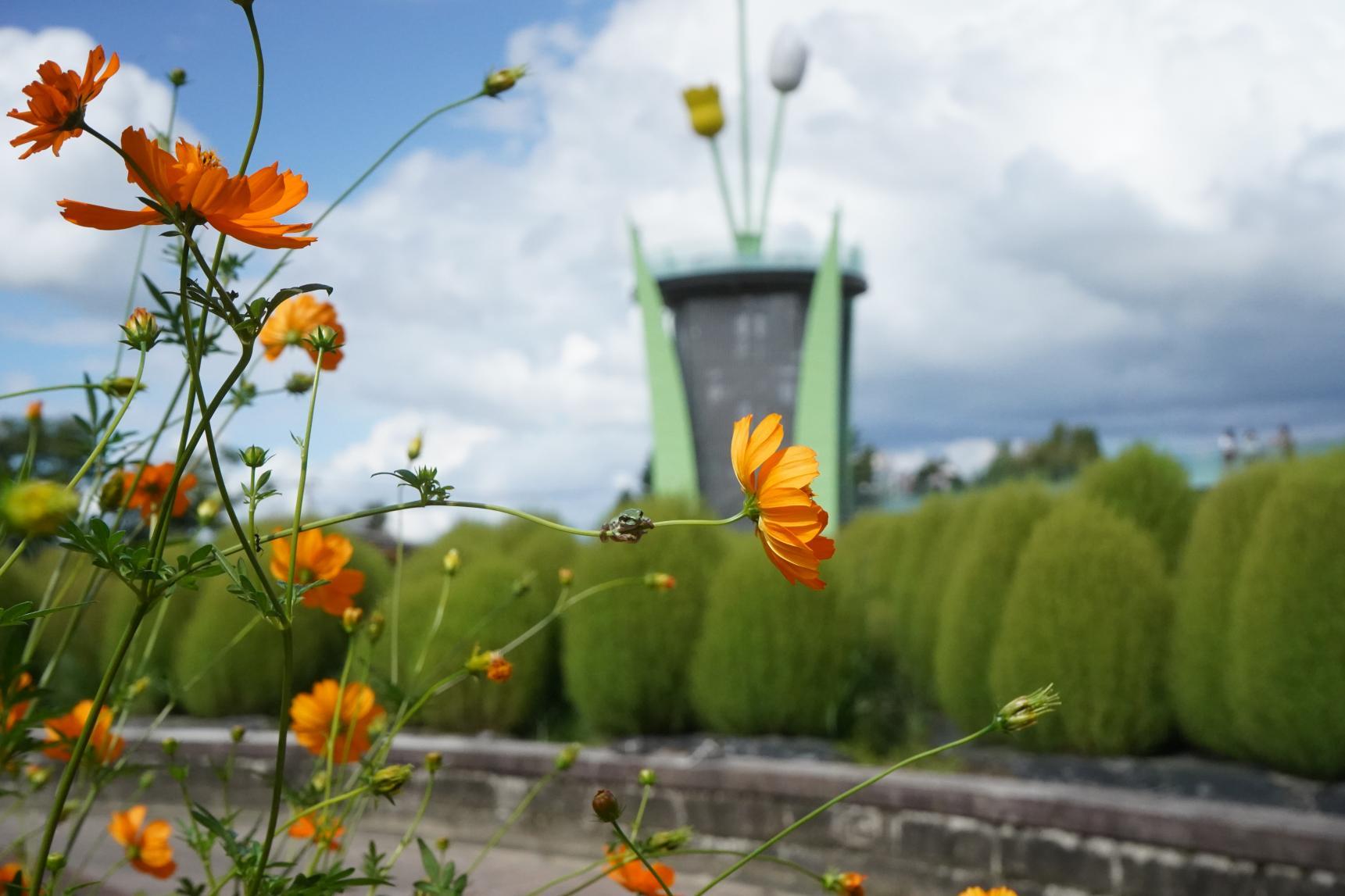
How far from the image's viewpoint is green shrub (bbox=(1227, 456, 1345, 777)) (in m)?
3.10

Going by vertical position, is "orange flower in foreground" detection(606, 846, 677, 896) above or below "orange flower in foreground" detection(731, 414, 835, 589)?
below

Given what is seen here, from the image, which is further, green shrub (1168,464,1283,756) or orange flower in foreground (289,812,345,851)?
green shrub (1168,464,1283,756)

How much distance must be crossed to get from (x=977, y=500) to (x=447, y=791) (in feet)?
11.6

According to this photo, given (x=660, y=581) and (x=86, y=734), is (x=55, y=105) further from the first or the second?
(x=660, y=581)

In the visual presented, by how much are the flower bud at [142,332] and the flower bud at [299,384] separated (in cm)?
42

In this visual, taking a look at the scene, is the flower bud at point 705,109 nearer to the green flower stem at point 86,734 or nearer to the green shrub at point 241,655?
the green shrub at point 241,655

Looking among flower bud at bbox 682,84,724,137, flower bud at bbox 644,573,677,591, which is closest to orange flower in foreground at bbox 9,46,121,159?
flower bud at bbox 644,573,677,591

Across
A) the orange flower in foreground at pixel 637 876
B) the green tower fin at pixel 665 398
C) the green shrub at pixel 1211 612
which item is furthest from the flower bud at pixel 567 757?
the green tower fin at pixel 665 398

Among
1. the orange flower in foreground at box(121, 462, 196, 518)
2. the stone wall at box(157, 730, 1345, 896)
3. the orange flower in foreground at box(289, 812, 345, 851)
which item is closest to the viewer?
the orange flower in foreground at box(289, 812, 345, 851)

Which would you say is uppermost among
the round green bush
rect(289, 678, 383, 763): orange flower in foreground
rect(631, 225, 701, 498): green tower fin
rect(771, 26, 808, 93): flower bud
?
rect(771, 26, 808, 93): flower bud

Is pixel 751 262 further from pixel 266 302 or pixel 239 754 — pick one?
pixel 266 302

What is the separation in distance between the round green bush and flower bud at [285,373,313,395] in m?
2.87

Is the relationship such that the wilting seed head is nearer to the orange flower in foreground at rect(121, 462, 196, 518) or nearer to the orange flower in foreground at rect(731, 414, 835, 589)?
the orange flower in foreground at rect(731, 414, 835, 589)

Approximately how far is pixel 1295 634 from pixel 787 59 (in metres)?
15.3
